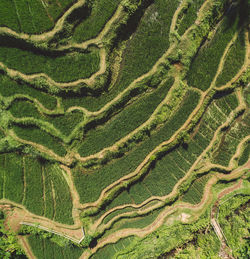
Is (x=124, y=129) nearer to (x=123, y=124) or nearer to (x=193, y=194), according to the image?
(x=123, y=124)

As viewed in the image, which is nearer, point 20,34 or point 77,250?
point 20,34

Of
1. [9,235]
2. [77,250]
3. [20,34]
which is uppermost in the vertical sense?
[20,34]

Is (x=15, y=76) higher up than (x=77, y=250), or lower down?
higher up

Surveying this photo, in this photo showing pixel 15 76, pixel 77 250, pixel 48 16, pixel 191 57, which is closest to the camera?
pixel 48 16

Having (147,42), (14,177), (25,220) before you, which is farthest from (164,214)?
(147,42)

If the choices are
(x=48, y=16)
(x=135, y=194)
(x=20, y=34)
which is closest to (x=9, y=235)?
(x=135, y=194)

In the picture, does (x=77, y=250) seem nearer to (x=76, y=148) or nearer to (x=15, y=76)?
(x=76, y=148)

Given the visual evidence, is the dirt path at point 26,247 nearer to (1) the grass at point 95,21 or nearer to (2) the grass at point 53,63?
(2) the grass at point 53,63

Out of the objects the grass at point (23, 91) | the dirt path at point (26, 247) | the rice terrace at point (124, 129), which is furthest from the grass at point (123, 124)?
the dirt path at point (26, 247)
